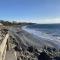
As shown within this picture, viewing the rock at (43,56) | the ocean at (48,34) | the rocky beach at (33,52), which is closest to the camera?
the rocky beach at (33,52)

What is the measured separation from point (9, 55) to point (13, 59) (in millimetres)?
588

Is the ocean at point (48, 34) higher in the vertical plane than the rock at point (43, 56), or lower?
lower

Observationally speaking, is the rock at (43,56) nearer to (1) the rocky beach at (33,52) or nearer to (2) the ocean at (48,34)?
(1) the rocky beach at (33,52)

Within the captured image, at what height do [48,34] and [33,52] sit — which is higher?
[33,52]

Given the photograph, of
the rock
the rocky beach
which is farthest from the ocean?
the rock

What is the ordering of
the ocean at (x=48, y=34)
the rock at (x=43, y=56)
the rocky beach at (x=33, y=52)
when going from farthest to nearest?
the ocean at (x=48, y=34)
the rock at (x=43, y=56)
the rocky beach at (x=33, y=52)

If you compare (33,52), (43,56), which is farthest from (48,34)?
(43,56)

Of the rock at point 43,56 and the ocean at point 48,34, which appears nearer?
the rock at point 43,56

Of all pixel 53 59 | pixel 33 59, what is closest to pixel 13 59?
pixel 33 59

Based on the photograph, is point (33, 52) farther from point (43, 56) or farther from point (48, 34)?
point (48, 34)

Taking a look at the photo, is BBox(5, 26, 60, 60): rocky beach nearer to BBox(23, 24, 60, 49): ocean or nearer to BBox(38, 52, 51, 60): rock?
BBox(38, 52, 51, 60): rock

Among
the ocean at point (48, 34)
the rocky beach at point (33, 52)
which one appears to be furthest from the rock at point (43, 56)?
the ocean at point (48, 34)

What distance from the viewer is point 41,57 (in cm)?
1391

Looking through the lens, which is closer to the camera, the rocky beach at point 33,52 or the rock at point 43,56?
the rocky beach at point 33,52
